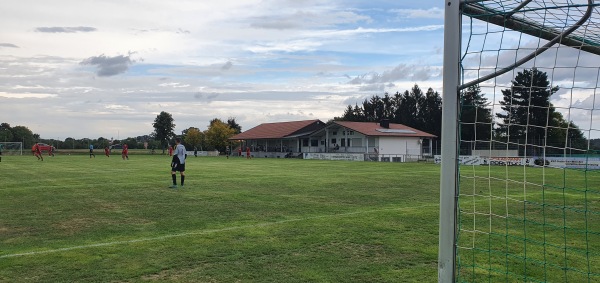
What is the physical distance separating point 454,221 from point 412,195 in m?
9.64

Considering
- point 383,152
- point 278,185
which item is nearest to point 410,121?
point 383,152

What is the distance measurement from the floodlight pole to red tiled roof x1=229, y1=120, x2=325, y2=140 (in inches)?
2506

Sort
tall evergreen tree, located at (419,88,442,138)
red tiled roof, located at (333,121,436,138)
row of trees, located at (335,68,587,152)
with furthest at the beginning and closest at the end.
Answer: tall evergreen tree, located at (419,88,442,138) < red tiled roof, located at (333,121,436,138) < row of trees, located at (335,68,587,152)

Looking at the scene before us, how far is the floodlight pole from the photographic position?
4695mm

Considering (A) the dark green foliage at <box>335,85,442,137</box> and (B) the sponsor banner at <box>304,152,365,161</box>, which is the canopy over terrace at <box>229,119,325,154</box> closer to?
(B) the sponsor banner at <box>304,152,365,161</box>

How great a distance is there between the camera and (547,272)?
6.08m

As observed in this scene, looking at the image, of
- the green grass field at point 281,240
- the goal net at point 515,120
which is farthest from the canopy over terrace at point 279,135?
the goal net at point 515,120

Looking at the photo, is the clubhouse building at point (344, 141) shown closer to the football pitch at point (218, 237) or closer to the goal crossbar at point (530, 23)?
the football pitch at point (218, 237)

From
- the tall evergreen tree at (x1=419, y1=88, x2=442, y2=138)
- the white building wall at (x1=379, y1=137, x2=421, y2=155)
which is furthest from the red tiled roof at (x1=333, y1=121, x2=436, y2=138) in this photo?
the tall evergreen tree at (x1=419, y1=88, x2=442, y2=138)

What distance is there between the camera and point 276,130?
7462 centimetres

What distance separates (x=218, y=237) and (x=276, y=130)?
6679 centimetres

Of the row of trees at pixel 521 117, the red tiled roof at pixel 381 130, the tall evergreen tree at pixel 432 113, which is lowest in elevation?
the row of trees at pixel 521 117

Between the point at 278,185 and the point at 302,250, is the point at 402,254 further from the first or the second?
the point at 278,185

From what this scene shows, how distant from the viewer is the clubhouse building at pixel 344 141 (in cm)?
5515
